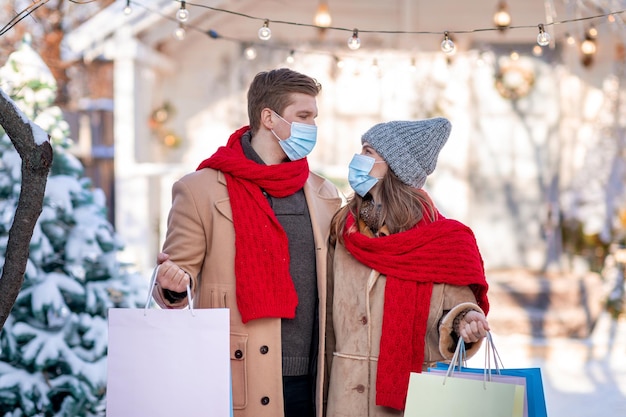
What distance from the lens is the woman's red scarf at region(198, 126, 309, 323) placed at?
124 inches

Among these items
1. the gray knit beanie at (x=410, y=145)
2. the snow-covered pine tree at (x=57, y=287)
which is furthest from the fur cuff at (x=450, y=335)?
the snow-covered pine tree at (x=57, y=287)

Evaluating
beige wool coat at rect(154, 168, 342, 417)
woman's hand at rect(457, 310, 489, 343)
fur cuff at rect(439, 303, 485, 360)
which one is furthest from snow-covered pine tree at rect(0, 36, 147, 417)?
woman's hand at rect(457, 310, 489, 343)

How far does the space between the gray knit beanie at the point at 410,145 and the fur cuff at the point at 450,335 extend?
0.50 metres

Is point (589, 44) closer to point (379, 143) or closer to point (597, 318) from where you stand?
point (597, 318)

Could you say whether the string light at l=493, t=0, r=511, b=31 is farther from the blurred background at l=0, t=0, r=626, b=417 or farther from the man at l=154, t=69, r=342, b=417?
the man at l=154, t=69, r=342, b=417

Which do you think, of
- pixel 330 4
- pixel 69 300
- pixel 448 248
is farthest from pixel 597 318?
pixel 448 248

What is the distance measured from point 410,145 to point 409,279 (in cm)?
48

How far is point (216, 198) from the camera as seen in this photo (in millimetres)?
3254

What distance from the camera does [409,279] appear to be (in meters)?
3.15

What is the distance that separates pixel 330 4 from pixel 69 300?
19.0ft

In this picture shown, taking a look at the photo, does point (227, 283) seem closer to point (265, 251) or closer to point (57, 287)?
point (265, 251)

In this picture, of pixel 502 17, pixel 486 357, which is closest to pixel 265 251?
pixel 486 357

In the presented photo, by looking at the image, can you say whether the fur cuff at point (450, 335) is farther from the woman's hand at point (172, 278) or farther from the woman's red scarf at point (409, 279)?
the woman's hand at point (172, 278)

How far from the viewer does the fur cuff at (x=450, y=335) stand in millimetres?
3033
